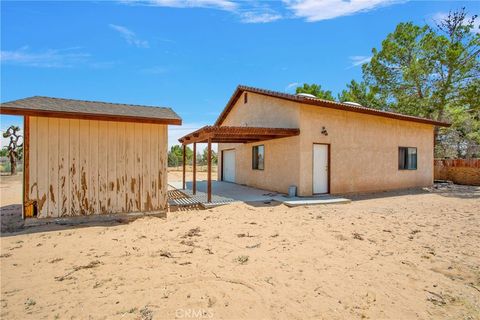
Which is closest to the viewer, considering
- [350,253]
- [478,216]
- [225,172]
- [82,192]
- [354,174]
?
[350,253]

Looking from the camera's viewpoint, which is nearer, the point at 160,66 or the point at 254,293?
the point at 254,293

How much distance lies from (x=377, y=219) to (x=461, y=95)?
14724 millimetres

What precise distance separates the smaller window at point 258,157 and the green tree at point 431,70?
12537mm

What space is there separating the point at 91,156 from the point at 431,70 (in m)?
20.4

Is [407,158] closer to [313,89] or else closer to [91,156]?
[91,156]

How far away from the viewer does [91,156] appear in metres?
6.65

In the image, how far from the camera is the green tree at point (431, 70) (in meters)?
15.9

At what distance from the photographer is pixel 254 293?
10.3ft

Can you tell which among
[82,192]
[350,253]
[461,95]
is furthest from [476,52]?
[82,192]

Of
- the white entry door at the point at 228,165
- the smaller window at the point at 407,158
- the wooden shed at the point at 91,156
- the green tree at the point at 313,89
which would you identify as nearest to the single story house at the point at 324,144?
the smaller window at the point at 407,158

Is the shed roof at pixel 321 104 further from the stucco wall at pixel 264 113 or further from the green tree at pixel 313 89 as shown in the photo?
the green tree at pixel 313 89

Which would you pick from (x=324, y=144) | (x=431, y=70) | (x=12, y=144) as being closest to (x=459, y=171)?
(x=431, y=70)

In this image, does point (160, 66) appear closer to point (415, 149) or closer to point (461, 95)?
point (415, 149)

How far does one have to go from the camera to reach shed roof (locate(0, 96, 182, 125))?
5.92 metres
